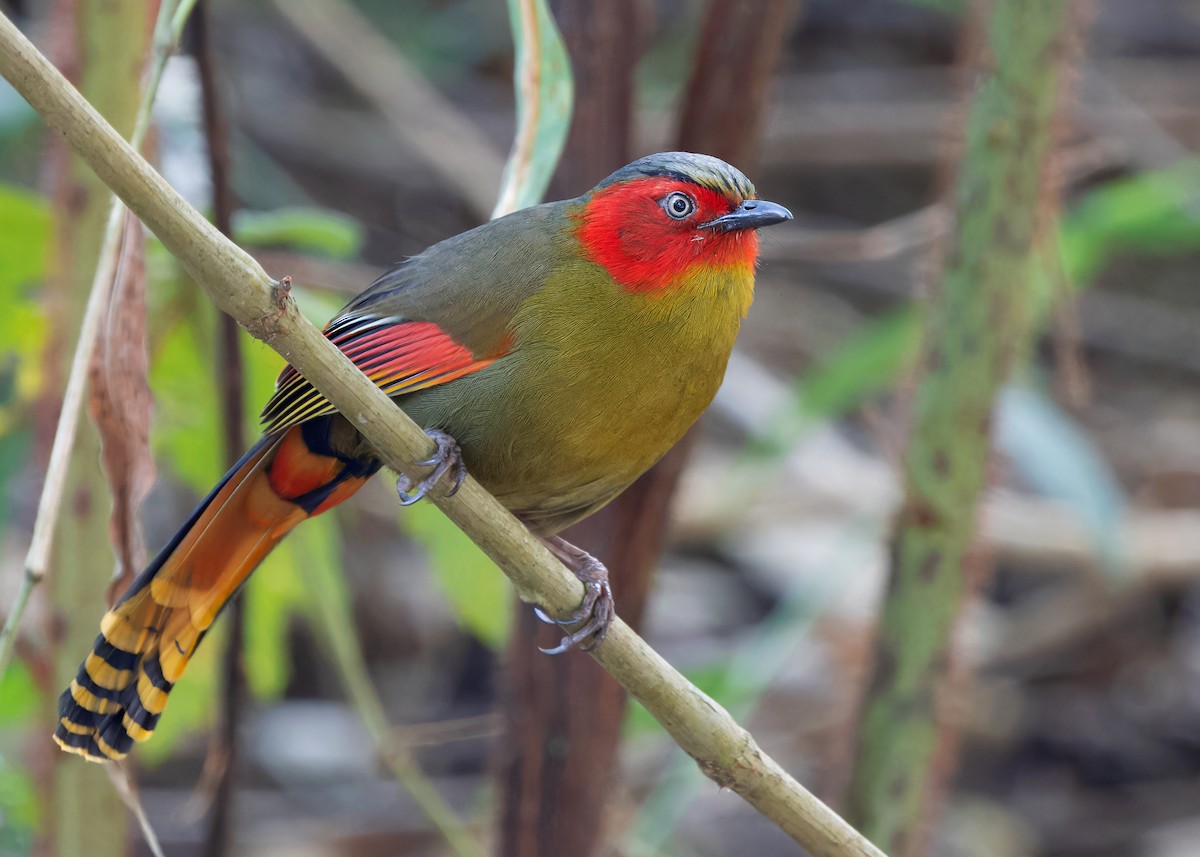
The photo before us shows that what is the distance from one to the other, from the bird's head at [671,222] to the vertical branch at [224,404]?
61 centimetres

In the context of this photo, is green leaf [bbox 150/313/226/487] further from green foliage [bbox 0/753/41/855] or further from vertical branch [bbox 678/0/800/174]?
vertical branch [bbox 678/0/800/174]

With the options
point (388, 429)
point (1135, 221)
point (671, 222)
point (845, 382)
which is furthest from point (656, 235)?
point (1135, 221)

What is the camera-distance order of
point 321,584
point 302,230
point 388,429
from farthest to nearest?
point 321,584
point 302,230
point 388,429

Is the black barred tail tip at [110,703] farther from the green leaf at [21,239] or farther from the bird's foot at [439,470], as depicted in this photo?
the green leaf at [21,239]

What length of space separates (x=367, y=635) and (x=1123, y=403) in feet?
11.2

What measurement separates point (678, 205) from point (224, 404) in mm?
857

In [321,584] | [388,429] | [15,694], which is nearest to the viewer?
[388,429]

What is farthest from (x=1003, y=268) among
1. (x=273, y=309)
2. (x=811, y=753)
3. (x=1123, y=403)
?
(x=1123, y=403)

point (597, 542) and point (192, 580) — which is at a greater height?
point (597, 542)

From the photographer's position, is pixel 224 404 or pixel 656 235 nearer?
pixel 656 235

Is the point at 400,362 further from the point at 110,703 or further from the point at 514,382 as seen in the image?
the point at 110,703

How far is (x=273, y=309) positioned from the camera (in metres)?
1.40

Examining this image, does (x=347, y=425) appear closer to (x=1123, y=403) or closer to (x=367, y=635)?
(x=367, y=635)

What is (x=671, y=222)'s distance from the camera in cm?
224
